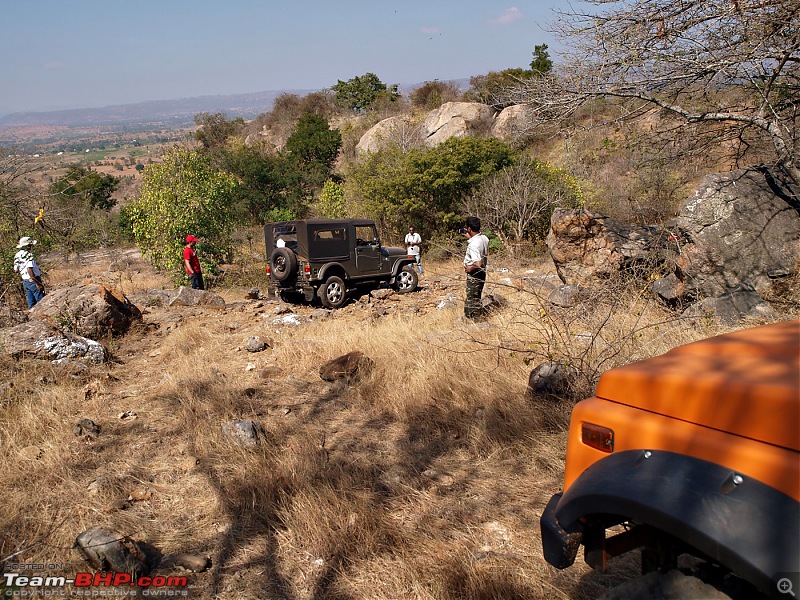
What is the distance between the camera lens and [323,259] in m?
11.2

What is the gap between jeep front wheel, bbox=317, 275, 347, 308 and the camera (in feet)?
36.5

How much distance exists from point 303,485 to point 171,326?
21.9ft

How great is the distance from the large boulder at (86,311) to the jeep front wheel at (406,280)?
5995 millimetres

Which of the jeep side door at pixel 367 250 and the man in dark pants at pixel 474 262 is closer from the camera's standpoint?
the man in dark pants at pixel 474 262

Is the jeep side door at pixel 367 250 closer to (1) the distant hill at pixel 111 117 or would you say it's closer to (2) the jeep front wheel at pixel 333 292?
(2) the jeep front wheel at pixel 333 292

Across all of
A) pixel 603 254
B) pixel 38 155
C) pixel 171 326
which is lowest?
pixel 171 326

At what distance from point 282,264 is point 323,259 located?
841 millimetres

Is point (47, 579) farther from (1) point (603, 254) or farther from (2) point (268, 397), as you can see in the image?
(1) point (603, 254)

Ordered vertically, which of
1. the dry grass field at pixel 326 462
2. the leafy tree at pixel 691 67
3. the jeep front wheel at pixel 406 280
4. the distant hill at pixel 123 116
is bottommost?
the jeep front wheel at pixel 406 280

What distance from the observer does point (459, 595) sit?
2479 mm

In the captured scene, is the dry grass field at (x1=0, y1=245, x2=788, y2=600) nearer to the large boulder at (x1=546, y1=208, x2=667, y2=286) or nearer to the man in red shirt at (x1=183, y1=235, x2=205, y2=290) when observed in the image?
the large boulder at (x1=546, y1=208, x2=667, y2=286)

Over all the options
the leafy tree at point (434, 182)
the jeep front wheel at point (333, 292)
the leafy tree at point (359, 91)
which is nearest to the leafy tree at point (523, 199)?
Result: the leafy tree at point (434, 182)

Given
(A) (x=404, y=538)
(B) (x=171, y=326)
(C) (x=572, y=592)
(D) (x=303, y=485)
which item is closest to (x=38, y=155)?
(B) (x=171, y=326)

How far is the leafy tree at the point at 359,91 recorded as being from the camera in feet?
149
